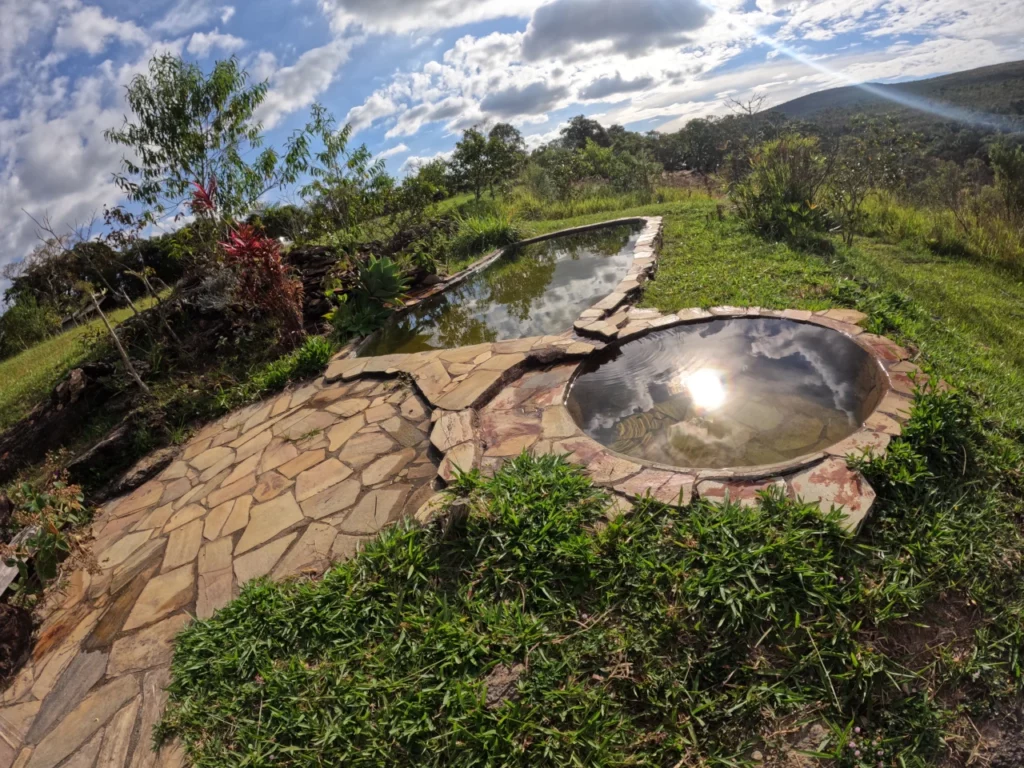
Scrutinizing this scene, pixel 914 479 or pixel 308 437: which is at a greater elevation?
pixel 308 437

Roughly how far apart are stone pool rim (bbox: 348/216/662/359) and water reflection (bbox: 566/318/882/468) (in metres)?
0.95

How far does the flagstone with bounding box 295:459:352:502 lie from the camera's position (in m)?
2.80

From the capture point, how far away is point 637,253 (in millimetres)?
6051

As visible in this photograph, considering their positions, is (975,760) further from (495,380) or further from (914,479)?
(495,380)

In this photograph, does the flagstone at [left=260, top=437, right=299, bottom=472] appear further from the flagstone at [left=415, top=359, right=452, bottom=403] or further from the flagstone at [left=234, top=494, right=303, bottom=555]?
the flagstone at [left=415, top=359, right=452, bottom=403]

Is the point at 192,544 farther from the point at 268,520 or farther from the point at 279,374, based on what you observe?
the point at 279,374

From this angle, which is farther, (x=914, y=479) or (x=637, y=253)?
(x=637, y=253)

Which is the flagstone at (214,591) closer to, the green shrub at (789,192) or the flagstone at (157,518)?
the flagstone at (157,518)

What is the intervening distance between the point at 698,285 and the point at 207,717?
4575 millimetres

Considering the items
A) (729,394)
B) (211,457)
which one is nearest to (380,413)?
(211,457)

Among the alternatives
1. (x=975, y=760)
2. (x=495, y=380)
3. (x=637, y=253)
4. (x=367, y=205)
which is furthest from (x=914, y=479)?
(x=367, y=205)

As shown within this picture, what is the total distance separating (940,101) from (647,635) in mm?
39495

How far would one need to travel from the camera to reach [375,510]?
8.32 feet

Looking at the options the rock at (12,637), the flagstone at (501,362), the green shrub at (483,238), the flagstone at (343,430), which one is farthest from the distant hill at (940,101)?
the rock at (12,637)
